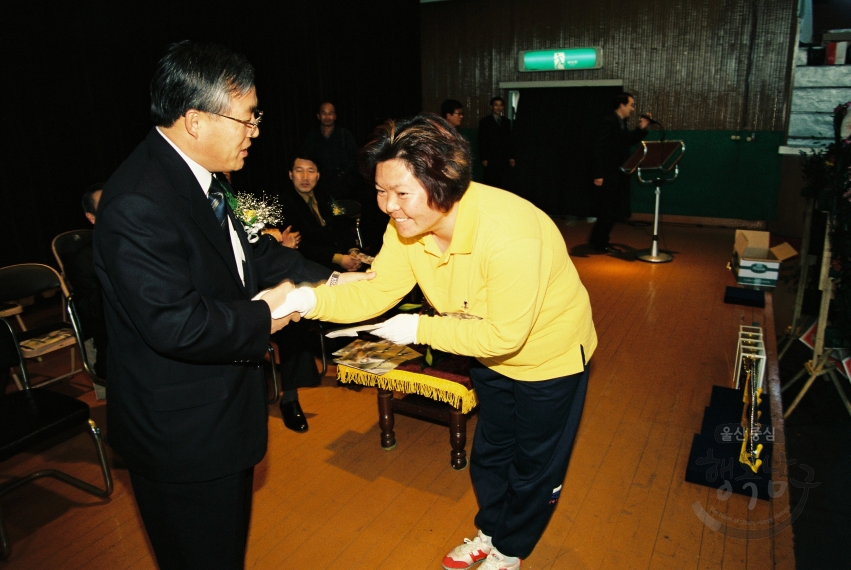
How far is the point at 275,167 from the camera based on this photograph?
7.73 metres

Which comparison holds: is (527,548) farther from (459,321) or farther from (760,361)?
(760,361)

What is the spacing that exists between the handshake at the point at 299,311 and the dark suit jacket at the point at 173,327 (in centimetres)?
11

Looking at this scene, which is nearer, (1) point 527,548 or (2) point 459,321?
(2) point 459,321

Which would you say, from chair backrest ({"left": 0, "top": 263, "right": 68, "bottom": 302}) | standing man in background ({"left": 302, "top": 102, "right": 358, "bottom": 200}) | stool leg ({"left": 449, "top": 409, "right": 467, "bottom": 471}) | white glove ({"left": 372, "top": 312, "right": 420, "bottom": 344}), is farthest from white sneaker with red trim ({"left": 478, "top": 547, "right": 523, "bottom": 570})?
standing man in background ({"left": 302, "top": 102, "right": 358, "bottom": 200})

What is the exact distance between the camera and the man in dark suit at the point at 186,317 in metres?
1.25

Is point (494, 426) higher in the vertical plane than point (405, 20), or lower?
lower

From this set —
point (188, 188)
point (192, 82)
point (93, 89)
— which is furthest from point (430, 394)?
point (93, 89)

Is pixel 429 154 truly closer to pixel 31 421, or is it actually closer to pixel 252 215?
pixel 252 215

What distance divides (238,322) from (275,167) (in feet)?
22.2

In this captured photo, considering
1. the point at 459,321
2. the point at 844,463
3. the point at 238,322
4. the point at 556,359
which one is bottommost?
the point at 844,463

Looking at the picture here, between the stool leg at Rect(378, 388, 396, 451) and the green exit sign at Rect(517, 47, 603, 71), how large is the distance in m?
7.45

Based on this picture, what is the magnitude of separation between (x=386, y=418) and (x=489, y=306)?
5.18 ft

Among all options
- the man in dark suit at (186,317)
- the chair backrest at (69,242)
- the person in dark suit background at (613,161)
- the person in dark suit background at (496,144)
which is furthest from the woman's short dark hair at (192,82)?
the person in dark suit background at (496,144)

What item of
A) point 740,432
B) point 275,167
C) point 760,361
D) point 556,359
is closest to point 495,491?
point 556,359
